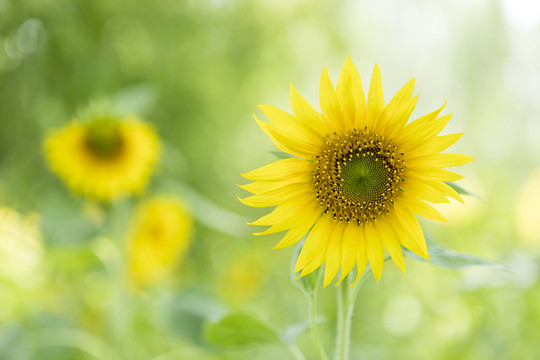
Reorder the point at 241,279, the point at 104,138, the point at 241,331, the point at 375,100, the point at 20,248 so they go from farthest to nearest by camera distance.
Answer: the point at 241,279 < the point at 20,248 < the point at 104,138 < the point at 241,331 < the point at 375,100

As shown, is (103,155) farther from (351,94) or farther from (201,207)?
(351,94)

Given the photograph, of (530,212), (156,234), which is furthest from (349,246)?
(156,234)

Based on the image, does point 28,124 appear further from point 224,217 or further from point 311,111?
point 311,111

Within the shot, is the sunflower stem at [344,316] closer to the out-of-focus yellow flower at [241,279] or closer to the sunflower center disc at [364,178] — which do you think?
the sunflower center disc at [364,178]

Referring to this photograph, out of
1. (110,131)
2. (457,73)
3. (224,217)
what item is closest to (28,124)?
(110,131)

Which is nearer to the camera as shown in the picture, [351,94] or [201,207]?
[351,94]

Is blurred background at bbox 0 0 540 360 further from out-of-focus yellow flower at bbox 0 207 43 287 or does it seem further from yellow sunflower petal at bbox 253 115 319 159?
yellow sunflower petal at bbox 253 115 319 159

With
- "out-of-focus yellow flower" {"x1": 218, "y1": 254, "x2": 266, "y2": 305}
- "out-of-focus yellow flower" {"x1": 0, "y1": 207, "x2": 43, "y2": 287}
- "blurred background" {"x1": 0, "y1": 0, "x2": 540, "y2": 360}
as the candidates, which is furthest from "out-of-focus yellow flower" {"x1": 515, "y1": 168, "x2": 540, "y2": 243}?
"out-of-focus yellow flower" {"x1": 0, "y1": 207, "x2": 43, "y2": 287}
